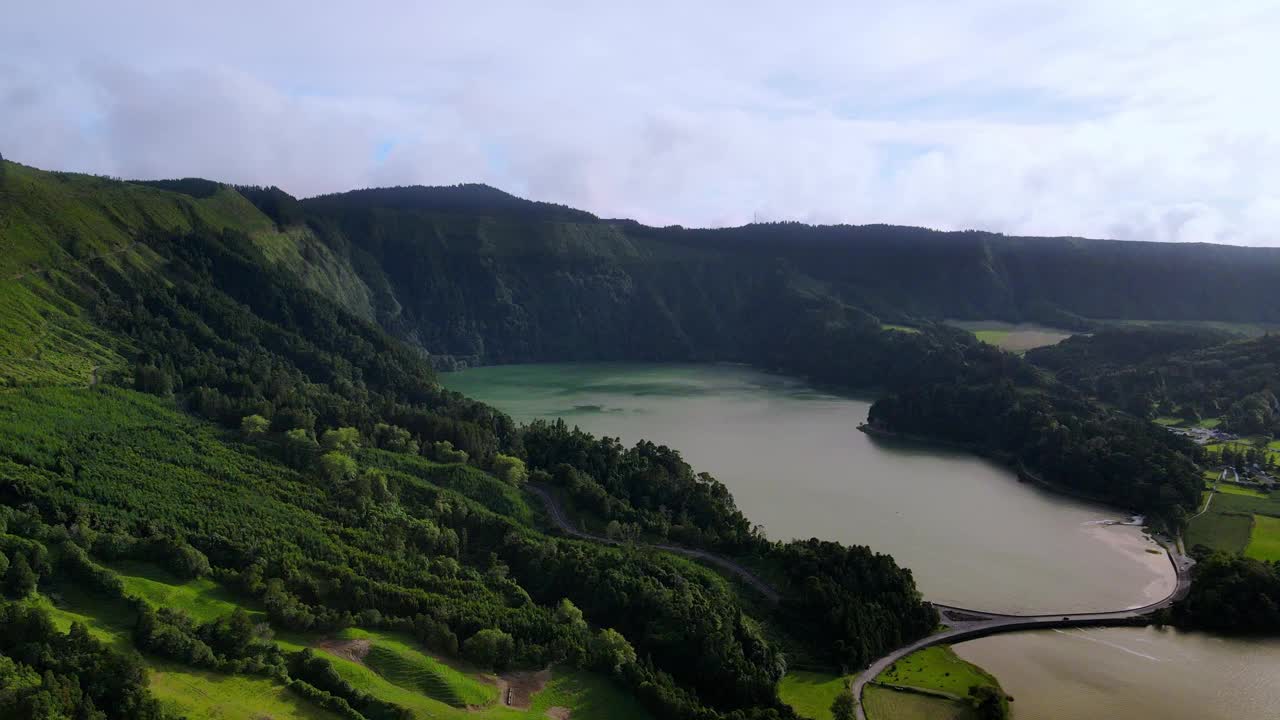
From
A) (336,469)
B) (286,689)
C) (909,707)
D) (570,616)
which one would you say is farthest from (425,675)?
(909,707)

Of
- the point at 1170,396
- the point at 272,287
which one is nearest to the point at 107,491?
the point at 272,287

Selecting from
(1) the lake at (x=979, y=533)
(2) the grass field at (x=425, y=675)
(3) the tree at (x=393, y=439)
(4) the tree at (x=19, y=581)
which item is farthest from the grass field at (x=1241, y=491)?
(4) the tree at (x=19, y=581)

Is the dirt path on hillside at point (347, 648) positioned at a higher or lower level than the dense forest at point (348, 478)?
lower

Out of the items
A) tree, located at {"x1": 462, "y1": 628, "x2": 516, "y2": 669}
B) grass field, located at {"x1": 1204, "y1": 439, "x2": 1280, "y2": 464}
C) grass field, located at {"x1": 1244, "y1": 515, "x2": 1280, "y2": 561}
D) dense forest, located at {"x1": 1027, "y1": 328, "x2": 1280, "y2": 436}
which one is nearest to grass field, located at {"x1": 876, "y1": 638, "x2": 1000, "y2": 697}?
tree, located at {"x1": 462, "y1": 628, "x2": 516, "y2": 669}

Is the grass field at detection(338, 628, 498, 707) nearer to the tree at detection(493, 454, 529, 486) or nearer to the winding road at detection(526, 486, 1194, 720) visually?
the winding road at detection(526, 486, 1194, 720)

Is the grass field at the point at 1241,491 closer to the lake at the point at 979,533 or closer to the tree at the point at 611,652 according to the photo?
the lake at the point at 979,533

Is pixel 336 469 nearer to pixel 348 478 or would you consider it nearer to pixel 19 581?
pixel 348 478
